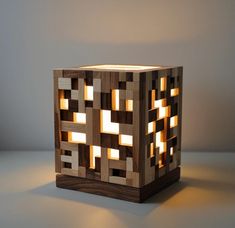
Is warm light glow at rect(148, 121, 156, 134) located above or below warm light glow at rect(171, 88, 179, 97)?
below

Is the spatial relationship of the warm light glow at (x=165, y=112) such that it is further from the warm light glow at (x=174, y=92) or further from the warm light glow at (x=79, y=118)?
the warm light glow at (x=79, y=118)

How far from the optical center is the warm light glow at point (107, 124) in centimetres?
122

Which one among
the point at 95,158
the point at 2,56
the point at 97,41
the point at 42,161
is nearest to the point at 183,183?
the point at 95,158

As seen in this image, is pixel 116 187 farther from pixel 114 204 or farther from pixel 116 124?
pixel 116 124

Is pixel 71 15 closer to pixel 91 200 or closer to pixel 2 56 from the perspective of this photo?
pixel 2 56

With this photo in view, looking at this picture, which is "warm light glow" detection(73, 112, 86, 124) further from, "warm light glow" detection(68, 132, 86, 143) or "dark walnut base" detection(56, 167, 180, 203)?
"dark walnut base" detection(56, 167, 180, 203)

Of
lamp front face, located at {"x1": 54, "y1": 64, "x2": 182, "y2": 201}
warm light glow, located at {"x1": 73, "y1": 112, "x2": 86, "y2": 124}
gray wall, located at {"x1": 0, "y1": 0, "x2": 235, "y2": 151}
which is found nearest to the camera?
lamp front face, located at {"x1": 54, "y1": 64, "x2": 182, "y2": 201}

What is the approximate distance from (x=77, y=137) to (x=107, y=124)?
0.12 meters

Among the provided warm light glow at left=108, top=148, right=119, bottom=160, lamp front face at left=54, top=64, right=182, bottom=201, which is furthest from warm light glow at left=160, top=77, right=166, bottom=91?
warm light glow at left=108, top=148, right=119, bottom=160

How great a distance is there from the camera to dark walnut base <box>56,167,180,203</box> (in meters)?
1.21

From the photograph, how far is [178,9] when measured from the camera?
1659mm

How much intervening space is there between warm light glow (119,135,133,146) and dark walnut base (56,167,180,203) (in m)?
0.12

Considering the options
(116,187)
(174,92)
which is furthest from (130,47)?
(116,187)

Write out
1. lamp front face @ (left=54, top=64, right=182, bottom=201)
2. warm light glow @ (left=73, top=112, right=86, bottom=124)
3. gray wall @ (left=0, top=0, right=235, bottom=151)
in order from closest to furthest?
lamp front face @ (left=54, top=64, right=182, bottom=201) < warm light glow @ (left=73, top=112, right=86, bottom=124) < gray wall @ (left=0, top=0, right=235, bottom=151)
